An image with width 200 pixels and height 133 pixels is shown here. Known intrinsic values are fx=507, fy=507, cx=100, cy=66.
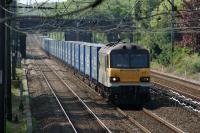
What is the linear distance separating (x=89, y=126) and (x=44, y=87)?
620 inches

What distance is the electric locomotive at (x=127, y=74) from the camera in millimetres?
21625

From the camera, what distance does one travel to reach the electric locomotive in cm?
2162

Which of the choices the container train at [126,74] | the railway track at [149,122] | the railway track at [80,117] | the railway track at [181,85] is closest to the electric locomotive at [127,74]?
the container train at [126,74]

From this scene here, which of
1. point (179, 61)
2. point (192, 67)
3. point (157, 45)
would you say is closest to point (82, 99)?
point (192, 67)

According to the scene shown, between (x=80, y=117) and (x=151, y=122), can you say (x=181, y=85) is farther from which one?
(x=151, y=122)

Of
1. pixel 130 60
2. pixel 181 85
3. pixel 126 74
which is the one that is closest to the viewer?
pixel 126 74

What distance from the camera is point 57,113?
21125mm

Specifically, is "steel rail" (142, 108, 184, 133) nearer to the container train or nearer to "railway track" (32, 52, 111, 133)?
the container train

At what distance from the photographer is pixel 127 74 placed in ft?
71.4

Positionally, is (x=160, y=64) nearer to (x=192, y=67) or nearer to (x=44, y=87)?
(x=192, y=67)

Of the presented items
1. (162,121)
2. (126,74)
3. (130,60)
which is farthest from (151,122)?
(130,60)

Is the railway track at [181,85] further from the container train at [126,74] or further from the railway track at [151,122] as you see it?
the railway track at [151,122]

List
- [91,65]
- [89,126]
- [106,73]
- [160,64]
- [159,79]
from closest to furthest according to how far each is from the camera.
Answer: [89,126], [106,73], [91,65], [159,79], [160,64]

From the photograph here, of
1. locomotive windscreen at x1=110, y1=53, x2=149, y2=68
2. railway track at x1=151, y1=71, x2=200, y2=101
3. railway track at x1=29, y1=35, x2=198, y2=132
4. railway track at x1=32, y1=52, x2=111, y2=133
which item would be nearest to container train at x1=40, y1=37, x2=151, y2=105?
locomotive windscreen at x1=110, y1=53, x2=149, y2=68
